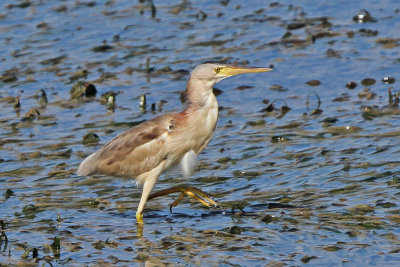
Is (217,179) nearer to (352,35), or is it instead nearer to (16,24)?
(352,35)

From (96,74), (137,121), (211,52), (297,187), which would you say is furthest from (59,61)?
(297,187)

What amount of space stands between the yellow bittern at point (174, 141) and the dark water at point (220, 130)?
1.27 ft

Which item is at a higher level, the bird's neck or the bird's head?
the bird's head

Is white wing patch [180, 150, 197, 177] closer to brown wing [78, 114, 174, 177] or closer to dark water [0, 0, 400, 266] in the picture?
brown wing [78, 114, 174, 177]

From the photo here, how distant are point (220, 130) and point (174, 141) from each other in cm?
271

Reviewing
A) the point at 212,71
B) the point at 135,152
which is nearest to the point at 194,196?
the point at 135,152

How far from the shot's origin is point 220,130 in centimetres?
1151

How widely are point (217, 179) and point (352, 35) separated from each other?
538cm

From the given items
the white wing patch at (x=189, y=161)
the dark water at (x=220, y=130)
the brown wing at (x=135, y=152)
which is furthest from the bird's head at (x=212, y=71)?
the dark water at (x=220, y=130)

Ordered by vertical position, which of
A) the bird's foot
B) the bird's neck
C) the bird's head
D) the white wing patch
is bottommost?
the bird's foot

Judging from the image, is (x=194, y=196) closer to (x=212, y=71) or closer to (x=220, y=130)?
(x=212, y=71)

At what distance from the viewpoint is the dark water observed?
314 inches

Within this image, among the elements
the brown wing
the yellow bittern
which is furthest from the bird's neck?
the brown wing

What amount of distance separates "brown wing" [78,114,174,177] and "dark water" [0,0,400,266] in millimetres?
410
